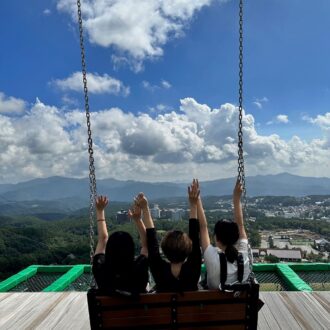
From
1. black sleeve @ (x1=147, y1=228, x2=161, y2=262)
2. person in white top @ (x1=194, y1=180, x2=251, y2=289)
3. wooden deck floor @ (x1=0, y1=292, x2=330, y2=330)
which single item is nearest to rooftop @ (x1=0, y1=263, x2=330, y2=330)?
wooden deck floor @ (x1=0, y1=292, x2=330, y2=330)

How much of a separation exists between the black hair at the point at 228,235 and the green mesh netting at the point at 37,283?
460 cm

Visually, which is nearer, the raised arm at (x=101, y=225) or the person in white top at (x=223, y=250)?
the person in white top at (x=223, y=250)

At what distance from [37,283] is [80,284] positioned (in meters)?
0.87

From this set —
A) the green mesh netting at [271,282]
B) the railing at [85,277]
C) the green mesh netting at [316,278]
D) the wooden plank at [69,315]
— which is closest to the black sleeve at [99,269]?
the wooden plank at [69,315]

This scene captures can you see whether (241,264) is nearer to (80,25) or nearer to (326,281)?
(80,25)

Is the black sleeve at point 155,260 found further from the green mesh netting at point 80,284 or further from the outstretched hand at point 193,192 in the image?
the green mesh netting at point 80,284

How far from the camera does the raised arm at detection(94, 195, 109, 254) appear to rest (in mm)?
2904

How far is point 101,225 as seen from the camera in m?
3.07

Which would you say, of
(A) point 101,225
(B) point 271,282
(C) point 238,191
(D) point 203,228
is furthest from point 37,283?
(D) point 203,228

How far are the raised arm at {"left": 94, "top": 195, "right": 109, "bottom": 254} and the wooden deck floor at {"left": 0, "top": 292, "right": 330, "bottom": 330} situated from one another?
160 cm

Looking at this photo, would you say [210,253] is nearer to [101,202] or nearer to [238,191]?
[238,191]

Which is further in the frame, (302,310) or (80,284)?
(80,284)

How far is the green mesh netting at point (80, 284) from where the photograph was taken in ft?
20.8

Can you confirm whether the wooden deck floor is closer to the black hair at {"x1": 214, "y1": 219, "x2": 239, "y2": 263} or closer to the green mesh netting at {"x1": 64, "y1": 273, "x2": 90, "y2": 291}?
the green mesh netting at {"x1": 64, "y1": 273, "x2": 90, "y2": 291}
